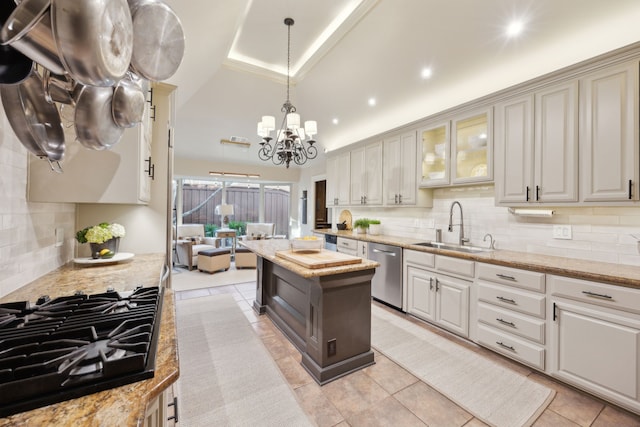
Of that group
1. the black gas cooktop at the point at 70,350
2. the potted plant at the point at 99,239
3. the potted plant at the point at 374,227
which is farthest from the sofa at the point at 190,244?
the black gas cooktop at the point at 70,350

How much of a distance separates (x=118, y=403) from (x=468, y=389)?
225cm

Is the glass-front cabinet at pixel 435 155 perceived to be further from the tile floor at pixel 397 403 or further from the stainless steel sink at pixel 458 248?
the tile floor at pixel 397 403

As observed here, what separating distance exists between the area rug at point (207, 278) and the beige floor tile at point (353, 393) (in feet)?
10.7

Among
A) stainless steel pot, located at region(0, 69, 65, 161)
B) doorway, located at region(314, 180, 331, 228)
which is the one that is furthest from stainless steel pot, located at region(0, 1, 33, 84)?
doorway, located at region(314, 180, 331, 228)

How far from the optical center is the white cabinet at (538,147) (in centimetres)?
219

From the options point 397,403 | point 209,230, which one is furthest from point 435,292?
point 209,230

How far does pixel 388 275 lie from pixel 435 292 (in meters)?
0.69

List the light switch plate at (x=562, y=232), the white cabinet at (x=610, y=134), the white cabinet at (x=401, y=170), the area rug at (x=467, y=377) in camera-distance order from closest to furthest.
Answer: the area rug at (x=467, y=377) < the white cabinet at (x=610, y=134) < the light switch plate at (x=562, y=232) < the white cabinet at (x=401, y=170)

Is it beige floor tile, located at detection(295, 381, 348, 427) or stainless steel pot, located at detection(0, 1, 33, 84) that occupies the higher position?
stainless steel pot, located at detection(0, 1, 33, 84)

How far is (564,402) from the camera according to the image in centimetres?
186

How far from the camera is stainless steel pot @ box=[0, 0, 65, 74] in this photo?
597 millimetres

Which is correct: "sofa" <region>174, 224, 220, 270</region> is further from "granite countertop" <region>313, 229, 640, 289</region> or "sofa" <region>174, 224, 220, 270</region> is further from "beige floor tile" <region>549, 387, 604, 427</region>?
"beige floor tile" <region>549, 387, 604, 427</region>

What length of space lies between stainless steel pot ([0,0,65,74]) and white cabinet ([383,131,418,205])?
351cm

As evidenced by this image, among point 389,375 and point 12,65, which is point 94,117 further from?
point 389,375
